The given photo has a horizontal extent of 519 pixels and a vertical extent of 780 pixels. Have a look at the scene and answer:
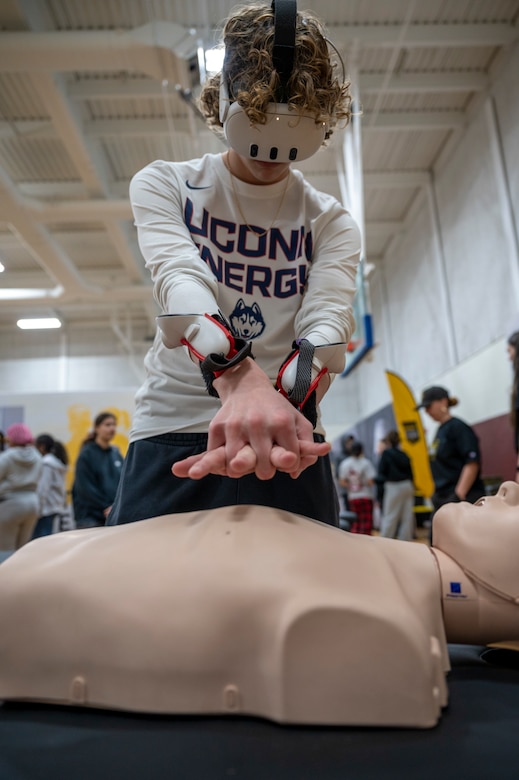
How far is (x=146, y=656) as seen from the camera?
0.76 m

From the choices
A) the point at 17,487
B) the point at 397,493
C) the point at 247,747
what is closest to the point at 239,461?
the point at 247,747

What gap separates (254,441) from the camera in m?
0.83

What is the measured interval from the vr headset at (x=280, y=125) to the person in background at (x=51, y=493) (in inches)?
140

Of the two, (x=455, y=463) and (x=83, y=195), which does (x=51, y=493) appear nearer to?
(x=455, y=463)

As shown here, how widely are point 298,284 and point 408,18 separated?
16.7 feet

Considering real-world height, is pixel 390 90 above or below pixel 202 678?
above

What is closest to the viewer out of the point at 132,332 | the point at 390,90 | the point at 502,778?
the point at 502,778

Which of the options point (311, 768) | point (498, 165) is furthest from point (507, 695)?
point (498, 165)

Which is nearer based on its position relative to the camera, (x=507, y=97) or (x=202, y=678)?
(x=202, y=678)

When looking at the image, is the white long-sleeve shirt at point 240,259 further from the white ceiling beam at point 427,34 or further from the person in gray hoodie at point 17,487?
the white ceiling beam at point 427,34

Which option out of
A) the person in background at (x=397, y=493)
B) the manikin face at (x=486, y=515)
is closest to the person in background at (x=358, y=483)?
the person in background at (x=397, y=493)

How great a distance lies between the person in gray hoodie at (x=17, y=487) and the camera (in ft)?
12.5

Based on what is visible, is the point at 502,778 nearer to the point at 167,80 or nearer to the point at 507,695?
the point at 507,695

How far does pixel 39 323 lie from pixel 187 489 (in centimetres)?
1244
